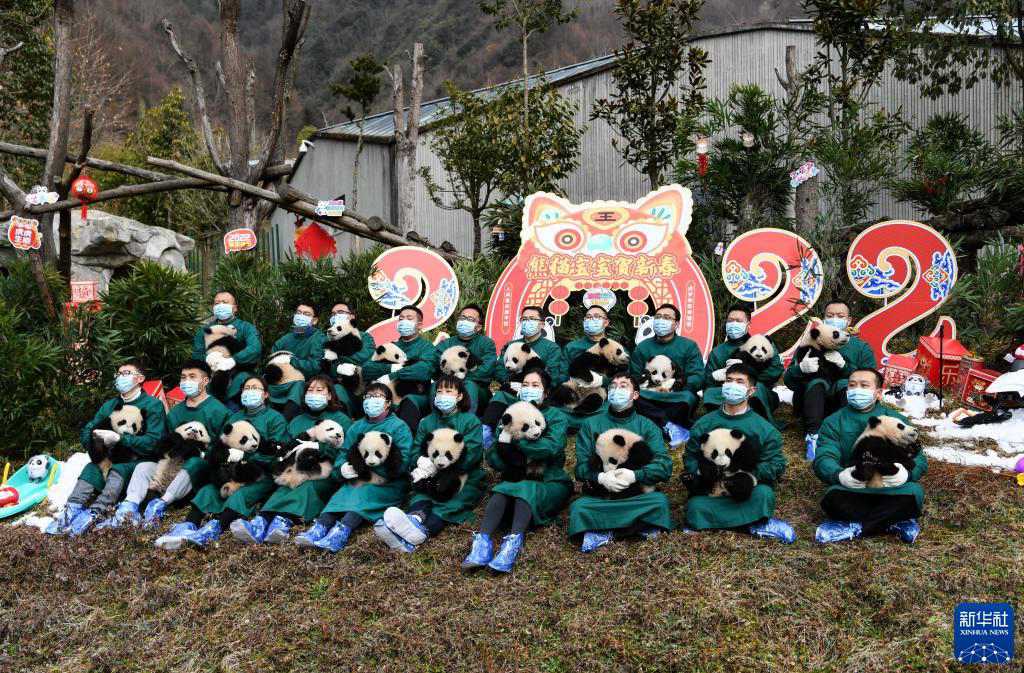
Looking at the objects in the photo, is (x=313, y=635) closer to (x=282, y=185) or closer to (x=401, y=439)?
(x=401, y=439)

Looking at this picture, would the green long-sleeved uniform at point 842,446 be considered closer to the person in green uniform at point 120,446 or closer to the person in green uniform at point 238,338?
the person in green uniform at point 120,446

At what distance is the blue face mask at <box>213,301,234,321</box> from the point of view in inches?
310

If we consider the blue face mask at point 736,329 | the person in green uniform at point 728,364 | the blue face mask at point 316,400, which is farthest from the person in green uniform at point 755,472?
the blue face mask at point 316,400

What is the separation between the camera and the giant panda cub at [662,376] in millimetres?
6934

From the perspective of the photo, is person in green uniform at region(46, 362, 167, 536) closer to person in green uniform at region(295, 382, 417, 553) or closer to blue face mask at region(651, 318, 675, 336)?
person in green uniform at region(295, 382, 417, 553)

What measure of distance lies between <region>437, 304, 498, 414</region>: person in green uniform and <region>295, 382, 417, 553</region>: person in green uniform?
57.9 inches

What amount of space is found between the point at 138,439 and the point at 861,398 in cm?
495

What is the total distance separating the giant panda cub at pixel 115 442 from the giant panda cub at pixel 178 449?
9.6 inches

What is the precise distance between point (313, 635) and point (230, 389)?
3.32 meters

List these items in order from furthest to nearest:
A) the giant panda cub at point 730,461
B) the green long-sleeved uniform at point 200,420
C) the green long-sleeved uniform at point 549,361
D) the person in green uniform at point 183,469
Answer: the green long-sleeved uniform at point 549,361
the green long-sleeved uniform at point 200,420
the person in green uniform at point 183,469
the giant panda cub at point 730,461

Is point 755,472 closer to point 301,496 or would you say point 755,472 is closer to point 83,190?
point 301,496

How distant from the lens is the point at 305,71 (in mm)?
37781

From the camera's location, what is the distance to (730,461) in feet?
16.8

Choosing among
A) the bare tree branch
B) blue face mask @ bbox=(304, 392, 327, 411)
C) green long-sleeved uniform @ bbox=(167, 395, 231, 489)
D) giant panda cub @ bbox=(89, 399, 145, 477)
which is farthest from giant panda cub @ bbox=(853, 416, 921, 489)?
the bare tree branch
